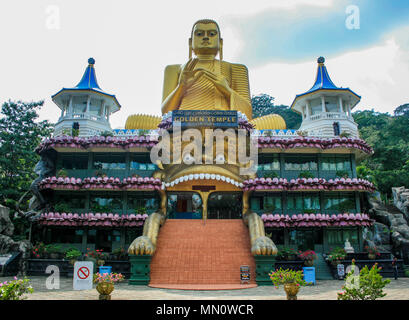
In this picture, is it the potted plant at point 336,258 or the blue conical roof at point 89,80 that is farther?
the blue conical roof at point 89,80

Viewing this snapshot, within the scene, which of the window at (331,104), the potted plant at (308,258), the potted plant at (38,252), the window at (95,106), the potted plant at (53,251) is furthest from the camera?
the window at (95,106)

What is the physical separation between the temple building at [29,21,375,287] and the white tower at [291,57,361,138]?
3.77 metres

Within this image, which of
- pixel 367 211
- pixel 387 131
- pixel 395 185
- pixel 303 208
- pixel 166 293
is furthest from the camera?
pixel 387 131

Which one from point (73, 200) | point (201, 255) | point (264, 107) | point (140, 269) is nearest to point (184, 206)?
point (73, 200)

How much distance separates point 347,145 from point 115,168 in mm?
18358

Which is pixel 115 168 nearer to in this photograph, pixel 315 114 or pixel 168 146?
pixel 168 146

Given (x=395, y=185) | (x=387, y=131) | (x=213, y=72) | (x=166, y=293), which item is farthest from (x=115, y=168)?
(x=387, y=131)

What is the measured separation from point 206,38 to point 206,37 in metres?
0.11

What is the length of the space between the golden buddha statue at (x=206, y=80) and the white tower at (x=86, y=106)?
6.55 metres

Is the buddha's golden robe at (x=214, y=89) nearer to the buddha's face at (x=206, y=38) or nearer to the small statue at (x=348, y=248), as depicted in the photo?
the buddha's face at (x=206, y=38)

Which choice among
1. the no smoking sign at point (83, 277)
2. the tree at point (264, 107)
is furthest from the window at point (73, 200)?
the tree at point (264, 107)

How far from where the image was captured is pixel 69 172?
89.1ft

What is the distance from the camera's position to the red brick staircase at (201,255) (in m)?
17.2

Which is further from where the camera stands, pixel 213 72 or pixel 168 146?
pixel 213 72
